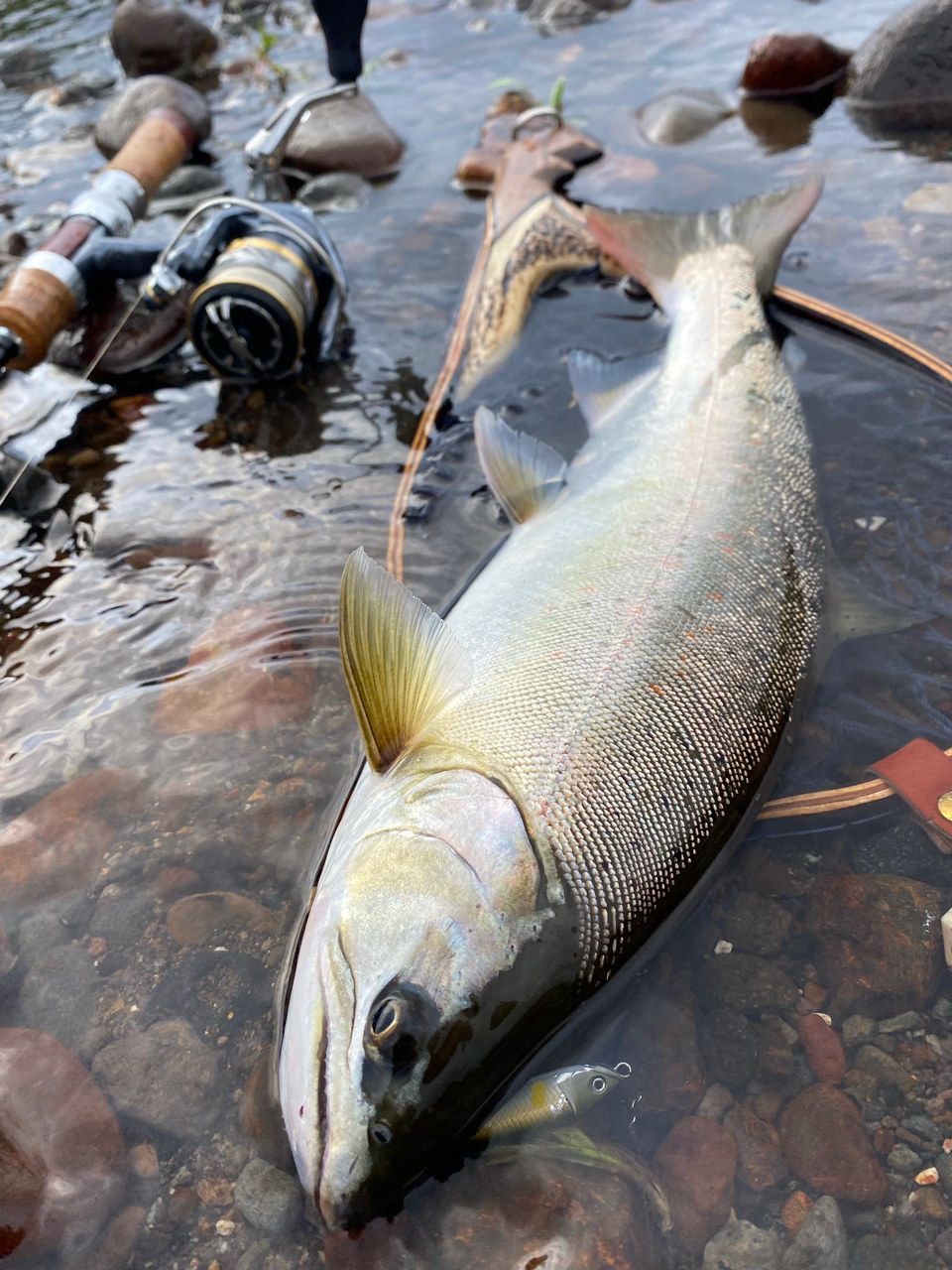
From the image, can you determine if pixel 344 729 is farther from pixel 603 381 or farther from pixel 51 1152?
pixel 603 381

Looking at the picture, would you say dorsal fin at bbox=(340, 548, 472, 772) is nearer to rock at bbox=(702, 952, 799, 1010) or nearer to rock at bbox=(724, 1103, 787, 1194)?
rock at bbox=(702, 952, 799, 1010)

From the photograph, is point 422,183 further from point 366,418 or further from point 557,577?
point 557,577

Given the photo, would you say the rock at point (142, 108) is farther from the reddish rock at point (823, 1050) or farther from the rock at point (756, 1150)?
the rock at point (756, 1150)

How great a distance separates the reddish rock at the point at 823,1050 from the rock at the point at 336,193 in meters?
5.38

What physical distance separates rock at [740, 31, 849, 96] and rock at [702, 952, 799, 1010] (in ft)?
21.2

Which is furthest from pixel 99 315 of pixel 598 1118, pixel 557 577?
pixel 598 1118

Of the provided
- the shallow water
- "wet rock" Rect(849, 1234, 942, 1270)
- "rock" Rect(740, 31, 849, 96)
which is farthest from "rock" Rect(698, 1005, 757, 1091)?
"rock" Rect(740, 31, 849, 96)

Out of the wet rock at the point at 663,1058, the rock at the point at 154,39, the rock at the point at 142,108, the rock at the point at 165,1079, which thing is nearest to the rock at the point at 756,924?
the wet rock at the point at 663,1058

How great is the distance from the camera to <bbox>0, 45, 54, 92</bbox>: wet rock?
8.16 m

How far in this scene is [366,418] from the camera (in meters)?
4.21

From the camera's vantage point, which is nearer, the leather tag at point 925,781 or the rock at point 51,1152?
the rock at point 51,1152

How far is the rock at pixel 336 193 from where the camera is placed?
588 cm

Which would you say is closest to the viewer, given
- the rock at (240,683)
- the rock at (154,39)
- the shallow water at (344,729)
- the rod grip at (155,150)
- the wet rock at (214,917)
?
the shallow water at (344,729)

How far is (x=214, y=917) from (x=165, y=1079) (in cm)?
42
